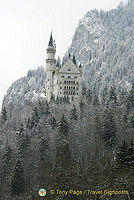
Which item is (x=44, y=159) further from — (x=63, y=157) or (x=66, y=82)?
(x=66, y=82)

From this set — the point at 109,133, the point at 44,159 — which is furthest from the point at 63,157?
the point at 109,133

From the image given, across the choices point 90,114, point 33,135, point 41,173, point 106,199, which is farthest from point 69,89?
point 106,199

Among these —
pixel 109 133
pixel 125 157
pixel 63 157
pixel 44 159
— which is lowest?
pixel 44 159

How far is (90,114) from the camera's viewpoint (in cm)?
7494

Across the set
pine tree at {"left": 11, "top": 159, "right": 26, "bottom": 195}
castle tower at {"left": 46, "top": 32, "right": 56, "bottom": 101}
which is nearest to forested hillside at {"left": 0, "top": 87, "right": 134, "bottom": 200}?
pine tree at {"left": 11, "top": 159, "right": 26, "bottom": 195}

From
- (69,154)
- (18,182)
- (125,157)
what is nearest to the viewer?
(125,157)

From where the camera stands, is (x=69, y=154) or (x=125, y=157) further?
(x=69, y=154)

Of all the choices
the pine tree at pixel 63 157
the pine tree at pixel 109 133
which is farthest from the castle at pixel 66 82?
the pine tree at pixel 63 157

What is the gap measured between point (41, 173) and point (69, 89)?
45.7 meters

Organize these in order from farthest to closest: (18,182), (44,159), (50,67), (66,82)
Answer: (50,67), (66,82), (44,159), (18,182)

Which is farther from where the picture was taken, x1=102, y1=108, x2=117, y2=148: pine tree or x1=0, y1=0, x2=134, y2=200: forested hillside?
x1=102, y1=108, x2=117, y2=148: pine tree

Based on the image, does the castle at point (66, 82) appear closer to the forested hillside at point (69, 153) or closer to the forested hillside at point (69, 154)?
the forested hillside at point (69, 153)

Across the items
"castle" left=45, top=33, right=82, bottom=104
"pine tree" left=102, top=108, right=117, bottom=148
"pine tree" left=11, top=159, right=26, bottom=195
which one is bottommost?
"pine tree" left=11, top=159, right=26, bottom=195

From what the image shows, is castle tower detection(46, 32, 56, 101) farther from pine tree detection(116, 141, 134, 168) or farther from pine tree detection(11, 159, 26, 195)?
pine tree detection(116, 141, 134, 168)
